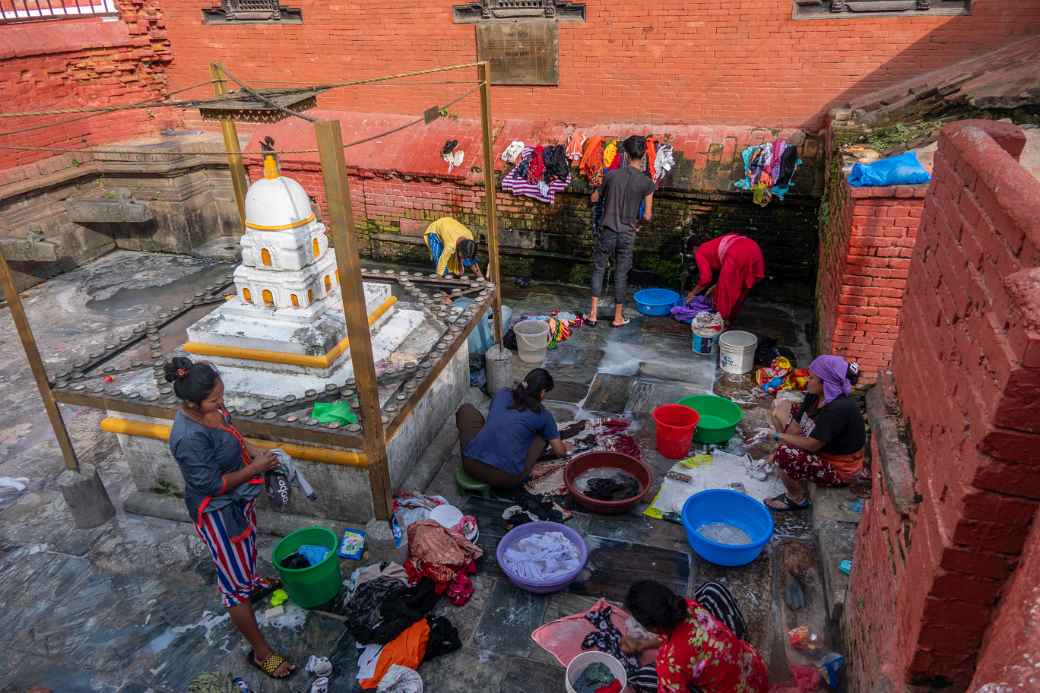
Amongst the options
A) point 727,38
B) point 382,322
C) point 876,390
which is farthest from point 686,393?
Answer: point 727,38

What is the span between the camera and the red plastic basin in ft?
17.0

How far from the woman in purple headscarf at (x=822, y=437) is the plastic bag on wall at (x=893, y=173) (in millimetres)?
1607

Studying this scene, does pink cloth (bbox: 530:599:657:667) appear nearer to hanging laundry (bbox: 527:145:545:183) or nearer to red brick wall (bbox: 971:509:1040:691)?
red brick wall (bbox: 971:509:1040:691)

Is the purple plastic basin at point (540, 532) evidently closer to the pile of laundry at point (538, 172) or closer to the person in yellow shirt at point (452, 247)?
the person in yellow shirt at point (452, 247)

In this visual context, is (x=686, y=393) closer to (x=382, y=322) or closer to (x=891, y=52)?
(x=382, y=322)

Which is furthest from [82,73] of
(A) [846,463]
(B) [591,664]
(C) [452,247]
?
(A) [846,463]

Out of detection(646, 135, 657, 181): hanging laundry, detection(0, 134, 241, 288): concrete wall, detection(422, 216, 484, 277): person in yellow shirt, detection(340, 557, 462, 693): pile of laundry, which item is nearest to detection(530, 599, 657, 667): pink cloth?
detection(340, 557, 462, 693): pile of laundry

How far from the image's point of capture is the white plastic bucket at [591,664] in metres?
A: 3.66

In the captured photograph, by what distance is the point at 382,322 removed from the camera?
6.21 metres

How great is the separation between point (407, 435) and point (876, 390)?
344cm

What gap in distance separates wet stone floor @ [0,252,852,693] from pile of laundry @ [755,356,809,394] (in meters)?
0.20

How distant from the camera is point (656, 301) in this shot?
861 centimetres

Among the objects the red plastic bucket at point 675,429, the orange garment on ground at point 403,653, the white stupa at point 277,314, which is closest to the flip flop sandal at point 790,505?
the red plastic bucket at point 675,429

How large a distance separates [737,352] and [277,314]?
174 inches
